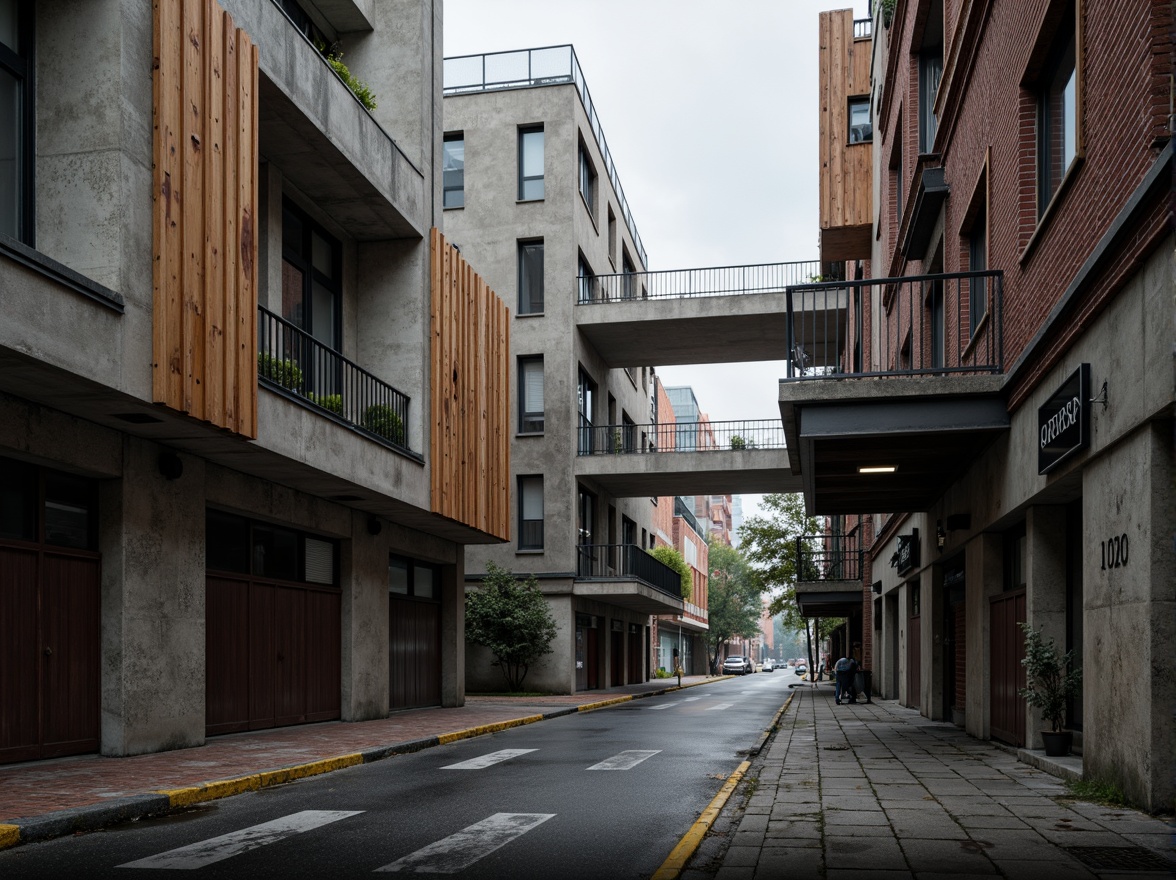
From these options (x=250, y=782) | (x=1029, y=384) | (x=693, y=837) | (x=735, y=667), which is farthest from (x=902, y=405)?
(x=735, y=667)

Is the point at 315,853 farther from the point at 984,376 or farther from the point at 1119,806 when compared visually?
the point at 984,376

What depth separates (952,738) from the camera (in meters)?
15.2

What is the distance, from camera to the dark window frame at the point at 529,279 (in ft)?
111

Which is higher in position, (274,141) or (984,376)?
(274,141)

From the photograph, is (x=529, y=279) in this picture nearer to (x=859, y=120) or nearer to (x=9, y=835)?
(x=859, y=120)

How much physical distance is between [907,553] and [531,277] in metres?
15.7

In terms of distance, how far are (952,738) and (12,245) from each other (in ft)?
40.4

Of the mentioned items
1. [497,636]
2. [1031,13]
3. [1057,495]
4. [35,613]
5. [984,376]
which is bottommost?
[497,636]

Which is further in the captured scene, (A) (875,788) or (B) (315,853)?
(A) (875,788)

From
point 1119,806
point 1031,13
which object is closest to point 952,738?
point 1119,806

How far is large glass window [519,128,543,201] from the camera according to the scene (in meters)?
33.8

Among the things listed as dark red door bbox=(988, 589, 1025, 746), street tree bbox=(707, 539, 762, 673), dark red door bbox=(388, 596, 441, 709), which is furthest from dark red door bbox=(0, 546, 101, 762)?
street tree bbox=(707, 539, 762, 673)

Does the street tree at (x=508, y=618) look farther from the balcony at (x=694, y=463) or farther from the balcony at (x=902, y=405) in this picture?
the balcony at (x=902, y=405)

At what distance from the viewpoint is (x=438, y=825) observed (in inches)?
322
